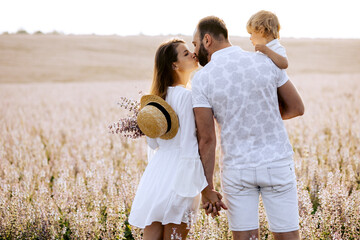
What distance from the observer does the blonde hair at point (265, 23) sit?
258 centimetres

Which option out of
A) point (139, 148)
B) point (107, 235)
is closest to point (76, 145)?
point (139, 148)

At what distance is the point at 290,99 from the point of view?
261 cm

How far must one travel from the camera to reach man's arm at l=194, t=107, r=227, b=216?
8.25 feet

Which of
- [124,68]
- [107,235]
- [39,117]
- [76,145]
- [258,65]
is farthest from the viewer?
[124,68]

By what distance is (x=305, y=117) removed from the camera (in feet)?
27.8

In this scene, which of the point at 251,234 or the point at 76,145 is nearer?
the point at 251,234

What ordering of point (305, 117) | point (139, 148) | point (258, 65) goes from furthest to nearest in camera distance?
point (305, 117)
point (139, 148)
point (258, 65)

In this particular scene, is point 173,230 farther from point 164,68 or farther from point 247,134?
point 164,68

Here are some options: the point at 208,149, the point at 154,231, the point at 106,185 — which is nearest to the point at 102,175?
the point at 106,185

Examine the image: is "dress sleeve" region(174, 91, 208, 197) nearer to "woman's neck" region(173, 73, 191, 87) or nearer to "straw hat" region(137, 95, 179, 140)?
"straw hat" region(137, 95, 179, 140)

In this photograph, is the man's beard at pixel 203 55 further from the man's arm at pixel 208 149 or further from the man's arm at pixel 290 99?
the man's arm at pixel 290 99

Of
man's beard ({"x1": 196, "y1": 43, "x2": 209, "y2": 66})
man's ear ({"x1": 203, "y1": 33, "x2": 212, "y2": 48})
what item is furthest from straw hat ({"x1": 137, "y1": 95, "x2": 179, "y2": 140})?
man's ear ({"x1": 203, "y1": 33, "x2": 212, "y2": 48})

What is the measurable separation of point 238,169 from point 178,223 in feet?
1.93

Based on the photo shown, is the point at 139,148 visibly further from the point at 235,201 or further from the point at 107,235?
the point at 235,201
